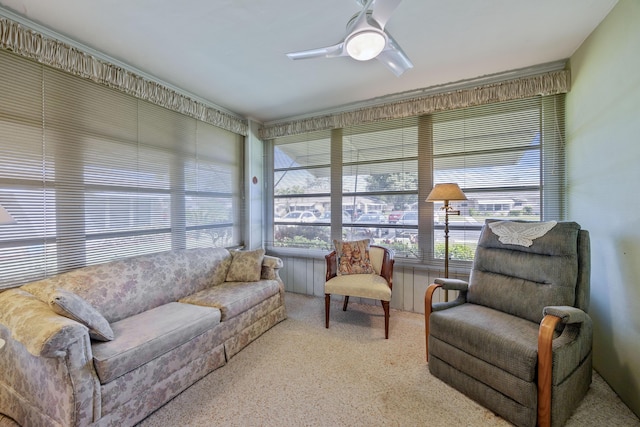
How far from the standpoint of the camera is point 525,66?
2.46m

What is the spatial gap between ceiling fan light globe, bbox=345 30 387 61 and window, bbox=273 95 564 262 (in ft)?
5.48

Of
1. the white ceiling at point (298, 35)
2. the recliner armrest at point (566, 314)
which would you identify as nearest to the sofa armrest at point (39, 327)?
the white ceiling at point (298, 35)

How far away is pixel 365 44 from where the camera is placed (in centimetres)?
156

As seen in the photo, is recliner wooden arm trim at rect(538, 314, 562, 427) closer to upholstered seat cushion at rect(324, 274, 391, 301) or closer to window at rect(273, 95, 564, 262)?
upholstered seat cushion at rect(324, 274, 391, 301)

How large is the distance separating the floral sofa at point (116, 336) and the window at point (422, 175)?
1582mm

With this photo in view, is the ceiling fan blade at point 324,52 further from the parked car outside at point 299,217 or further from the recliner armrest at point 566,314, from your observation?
the parked car outside at point 299,217

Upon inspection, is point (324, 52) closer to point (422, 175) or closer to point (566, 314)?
point (422, 175)

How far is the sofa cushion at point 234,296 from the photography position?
218 centimetres

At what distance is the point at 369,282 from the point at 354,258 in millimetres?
411

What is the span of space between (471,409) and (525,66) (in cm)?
291

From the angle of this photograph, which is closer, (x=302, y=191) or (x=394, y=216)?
(x=394, y=216)

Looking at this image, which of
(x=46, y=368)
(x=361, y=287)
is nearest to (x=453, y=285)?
(x=361, y=287)

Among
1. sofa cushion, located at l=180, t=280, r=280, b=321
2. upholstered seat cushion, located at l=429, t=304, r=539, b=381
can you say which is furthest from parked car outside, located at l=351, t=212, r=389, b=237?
upholstered seat cushion, located at l=429, t=304, r=539, b=381

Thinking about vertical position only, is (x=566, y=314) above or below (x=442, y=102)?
below
